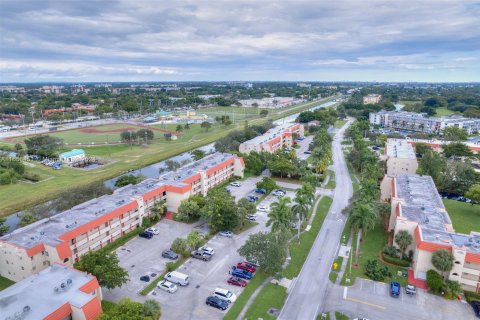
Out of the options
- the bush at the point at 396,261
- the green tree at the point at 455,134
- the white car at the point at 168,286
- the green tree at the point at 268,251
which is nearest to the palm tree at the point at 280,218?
the green tree at the point at 268,251

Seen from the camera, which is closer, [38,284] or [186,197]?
[38,284]

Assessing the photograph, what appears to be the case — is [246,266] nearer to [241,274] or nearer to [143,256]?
[241,274]

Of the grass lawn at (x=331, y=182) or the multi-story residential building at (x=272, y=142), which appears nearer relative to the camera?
the grass lawn at (x=331, y=182)

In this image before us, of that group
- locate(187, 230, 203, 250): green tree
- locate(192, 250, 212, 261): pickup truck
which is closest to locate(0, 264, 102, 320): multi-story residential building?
locate(187, 230, 203, 250): green tree

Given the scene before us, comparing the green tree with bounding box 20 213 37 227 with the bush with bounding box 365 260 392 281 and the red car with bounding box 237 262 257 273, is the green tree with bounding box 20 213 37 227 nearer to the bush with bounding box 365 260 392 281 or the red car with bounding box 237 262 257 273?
the red car with bounding box 237 262 257 273

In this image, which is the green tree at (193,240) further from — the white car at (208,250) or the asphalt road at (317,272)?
the asphalt road at (317,272)

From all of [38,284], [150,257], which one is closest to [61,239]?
[38,284]

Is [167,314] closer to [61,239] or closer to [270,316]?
[270,316]
